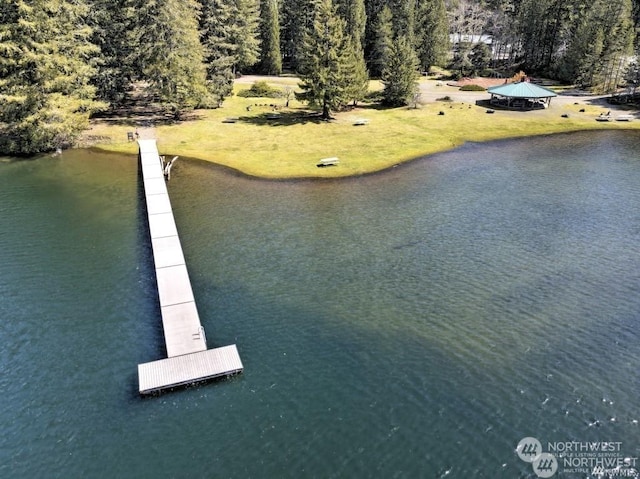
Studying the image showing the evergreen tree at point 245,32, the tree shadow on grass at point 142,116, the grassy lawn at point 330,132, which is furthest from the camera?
the evergreen tree at point 245,32

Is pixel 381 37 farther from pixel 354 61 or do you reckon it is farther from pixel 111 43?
pixel 111 43

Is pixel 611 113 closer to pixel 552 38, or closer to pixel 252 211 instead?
pixel 552 38

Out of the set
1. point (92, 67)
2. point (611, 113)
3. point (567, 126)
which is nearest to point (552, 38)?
point (611, 113)

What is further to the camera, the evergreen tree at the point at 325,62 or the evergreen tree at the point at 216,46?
the evergreen tree at the point at 216,46

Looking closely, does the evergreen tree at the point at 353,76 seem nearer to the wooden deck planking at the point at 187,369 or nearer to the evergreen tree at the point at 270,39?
the evergreen tree at the point at 270,39

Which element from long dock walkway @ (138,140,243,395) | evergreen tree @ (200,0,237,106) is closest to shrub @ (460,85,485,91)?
evergreen tree @ (200,0,237,106)

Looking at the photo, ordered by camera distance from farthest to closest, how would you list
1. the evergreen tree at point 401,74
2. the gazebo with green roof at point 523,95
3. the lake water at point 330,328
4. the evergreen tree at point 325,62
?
the evergreen tree at point 401,74
the gazebo with green roof at point 523,95
the evergreen tree at point 325,62
the lake water at point 330,328

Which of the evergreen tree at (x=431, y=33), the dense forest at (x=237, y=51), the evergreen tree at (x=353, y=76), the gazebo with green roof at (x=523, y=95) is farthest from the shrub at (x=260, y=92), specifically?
the evergreen tree at (x=431, y=33)
